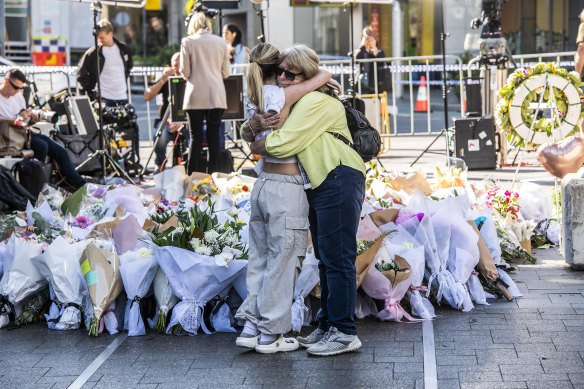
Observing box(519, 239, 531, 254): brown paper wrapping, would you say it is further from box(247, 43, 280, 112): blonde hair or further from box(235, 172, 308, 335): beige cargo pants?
box(247, 43, 280, 112): blonde hair

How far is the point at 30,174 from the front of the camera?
11.4 metres

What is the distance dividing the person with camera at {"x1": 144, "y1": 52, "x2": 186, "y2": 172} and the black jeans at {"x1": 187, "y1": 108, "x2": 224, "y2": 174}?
128 centimetres

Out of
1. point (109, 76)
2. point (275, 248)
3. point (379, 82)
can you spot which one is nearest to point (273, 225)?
point (275, 248)

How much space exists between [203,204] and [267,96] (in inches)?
95.8

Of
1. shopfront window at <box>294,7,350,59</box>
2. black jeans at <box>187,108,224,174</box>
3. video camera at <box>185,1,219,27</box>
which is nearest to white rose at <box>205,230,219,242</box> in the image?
black jeans at <box>187,108,224,174</box>

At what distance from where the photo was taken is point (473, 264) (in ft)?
23.3

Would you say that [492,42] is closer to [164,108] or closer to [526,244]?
[164,108]

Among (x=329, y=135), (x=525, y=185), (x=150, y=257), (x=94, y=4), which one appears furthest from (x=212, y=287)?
(x=94, y=4)

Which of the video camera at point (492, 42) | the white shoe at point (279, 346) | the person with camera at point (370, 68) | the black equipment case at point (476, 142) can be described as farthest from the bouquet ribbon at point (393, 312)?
the person with camera at point (370, 68)

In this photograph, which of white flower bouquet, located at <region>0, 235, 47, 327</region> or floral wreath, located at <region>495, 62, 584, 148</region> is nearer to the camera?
white flower bouquet, located at <region>0, 235, 47, 327</region>

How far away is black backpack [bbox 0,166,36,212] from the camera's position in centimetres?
1079

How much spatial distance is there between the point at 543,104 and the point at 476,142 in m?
2.65

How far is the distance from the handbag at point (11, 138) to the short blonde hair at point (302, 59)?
19.9 feet

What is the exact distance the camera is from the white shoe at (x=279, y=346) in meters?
6.09
